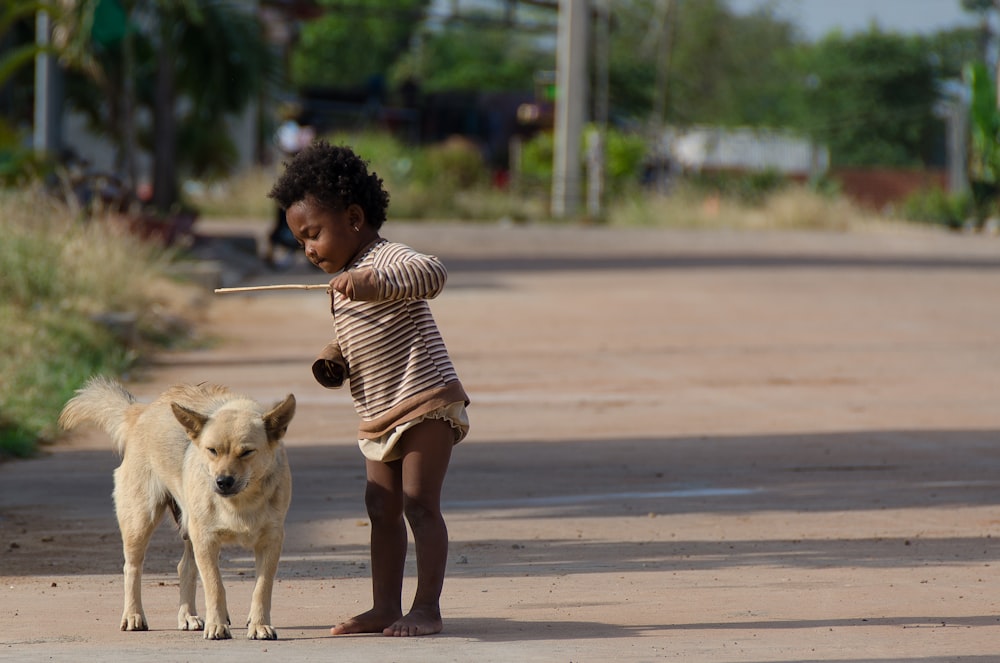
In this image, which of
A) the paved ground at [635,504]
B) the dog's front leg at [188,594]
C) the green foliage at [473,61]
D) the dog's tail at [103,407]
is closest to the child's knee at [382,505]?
the paved ground at [635,504]

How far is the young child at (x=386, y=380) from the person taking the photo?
528 centimetres

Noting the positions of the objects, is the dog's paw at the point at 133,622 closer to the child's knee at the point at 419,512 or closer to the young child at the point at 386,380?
the young child at the point at 386,380

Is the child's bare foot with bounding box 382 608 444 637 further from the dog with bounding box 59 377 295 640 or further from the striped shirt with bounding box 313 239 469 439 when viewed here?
the striped shirt with bounding box 313 239 469 439

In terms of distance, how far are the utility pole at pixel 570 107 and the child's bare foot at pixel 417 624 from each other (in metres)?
34.0

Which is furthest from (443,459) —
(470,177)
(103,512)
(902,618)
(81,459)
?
(470,177)

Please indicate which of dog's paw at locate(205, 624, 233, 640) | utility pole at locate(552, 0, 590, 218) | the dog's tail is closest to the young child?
dog's paw at locate(205, 624, 233, 640)

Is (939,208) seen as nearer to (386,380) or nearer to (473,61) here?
(386,380)

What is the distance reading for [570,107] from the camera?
128 ft

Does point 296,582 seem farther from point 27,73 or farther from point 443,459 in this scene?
point 27,73

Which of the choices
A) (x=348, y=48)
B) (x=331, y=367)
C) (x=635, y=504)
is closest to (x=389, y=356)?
(x=331, y=367)

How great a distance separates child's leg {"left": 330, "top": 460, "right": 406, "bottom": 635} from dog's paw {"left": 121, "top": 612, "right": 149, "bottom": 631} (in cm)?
79

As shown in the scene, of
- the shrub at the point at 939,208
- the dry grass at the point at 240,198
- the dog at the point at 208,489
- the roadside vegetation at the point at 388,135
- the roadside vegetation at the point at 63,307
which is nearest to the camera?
the dog at the point at 208,489

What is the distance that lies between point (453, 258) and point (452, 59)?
6611cm

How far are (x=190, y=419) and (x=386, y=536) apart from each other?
33.2 inches
